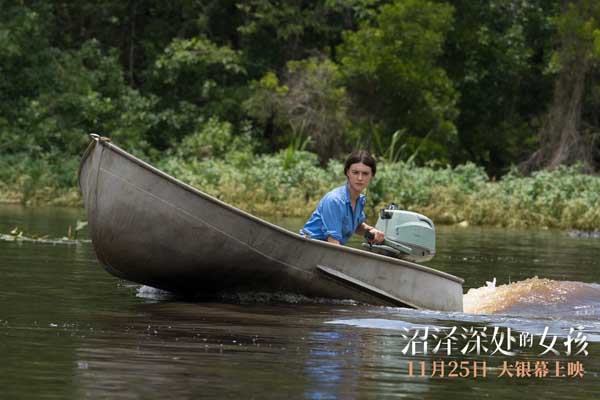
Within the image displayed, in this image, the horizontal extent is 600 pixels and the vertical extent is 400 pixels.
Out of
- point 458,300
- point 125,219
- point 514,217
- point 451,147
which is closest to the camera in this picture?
point 125,219

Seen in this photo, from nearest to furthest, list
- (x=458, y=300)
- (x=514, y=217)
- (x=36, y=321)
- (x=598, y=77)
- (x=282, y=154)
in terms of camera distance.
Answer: (x=36, y=321) < (x=458, y=300) < (x=514, y=217) < (x=282, y=154) < (x=598, y=77)

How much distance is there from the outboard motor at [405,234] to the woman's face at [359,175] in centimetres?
46

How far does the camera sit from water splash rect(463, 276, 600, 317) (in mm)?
11125

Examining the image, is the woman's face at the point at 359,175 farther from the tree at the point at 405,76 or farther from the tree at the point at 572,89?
the tree at the point at 405,76

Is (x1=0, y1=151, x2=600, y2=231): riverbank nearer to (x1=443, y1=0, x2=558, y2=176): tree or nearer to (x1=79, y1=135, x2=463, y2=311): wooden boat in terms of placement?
(x1=443, y1=0, x2=558, y2=176): tree

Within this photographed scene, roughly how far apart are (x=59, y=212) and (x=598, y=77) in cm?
1486

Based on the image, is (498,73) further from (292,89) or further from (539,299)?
(539,299)

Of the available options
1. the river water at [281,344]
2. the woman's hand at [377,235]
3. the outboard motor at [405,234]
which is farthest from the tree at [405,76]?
the woman's hand at [377,235]

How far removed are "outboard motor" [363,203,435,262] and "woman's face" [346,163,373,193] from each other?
0.46 meters

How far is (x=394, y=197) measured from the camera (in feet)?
86.9

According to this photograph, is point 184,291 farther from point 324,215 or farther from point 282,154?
point 282,154

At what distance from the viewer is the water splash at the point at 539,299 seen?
11.1 meters

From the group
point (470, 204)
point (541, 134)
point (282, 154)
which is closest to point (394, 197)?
point (470, 204)

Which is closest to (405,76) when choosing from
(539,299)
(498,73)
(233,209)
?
(498,73)
